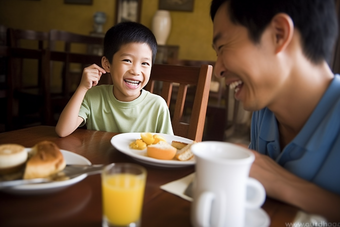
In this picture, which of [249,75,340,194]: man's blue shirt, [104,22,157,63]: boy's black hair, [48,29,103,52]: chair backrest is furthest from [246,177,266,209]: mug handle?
[48,29,103,52]: chair backrest

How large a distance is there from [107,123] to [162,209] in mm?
1000

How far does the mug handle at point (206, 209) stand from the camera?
48cm

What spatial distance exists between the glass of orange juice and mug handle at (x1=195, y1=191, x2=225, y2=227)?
0.12 m

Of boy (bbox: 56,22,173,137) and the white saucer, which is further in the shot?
boy (bbox: 56,22,173,137)

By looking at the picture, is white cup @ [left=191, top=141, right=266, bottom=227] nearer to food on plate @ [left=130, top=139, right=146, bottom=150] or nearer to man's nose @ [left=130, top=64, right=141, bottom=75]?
food on plate @ [left=130, top=139, right=146, bottom=150]

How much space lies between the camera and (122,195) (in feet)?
1.68

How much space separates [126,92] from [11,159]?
0.89m

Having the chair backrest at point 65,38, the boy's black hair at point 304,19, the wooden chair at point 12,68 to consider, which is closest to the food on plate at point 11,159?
the boy's black hair at point 304,19

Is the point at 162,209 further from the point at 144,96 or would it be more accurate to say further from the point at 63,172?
the point at 144,96

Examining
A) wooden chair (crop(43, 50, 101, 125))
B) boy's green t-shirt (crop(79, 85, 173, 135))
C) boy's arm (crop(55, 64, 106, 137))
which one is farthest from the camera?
wooden chair (crop(43, 50, 101, 125))

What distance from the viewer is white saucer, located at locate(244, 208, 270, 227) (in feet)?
1.79

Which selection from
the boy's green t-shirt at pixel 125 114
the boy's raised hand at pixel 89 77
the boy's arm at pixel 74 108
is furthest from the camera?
the boy's green t-shirt at pixel 125 114

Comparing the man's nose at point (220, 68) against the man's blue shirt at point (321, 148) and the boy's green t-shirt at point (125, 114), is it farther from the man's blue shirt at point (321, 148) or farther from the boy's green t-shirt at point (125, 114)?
the boy's green t-shirt at point (125, 114)

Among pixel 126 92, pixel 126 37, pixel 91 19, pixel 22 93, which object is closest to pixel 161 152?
pixel 126 92
